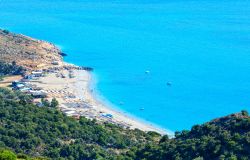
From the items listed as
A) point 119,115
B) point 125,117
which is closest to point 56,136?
point 125,117

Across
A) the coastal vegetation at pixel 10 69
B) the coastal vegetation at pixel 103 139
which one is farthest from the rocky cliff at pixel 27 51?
the coastal vegetation at pixel 103 139

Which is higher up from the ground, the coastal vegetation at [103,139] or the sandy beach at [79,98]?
the sandy beach at [79,98]

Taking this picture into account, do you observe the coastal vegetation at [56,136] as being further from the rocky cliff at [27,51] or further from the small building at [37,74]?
the rocky cliff at [27,51]

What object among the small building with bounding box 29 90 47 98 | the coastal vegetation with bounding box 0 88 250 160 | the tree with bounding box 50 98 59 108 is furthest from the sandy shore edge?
the coastal vegetation with bounding box 0 88 250 160

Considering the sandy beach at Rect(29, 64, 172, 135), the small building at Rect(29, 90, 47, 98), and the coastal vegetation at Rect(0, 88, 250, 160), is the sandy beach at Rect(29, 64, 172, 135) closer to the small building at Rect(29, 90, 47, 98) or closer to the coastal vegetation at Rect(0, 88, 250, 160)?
the small building at Rect(29, 90, 47, 98)

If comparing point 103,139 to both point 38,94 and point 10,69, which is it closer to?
point 38,94
